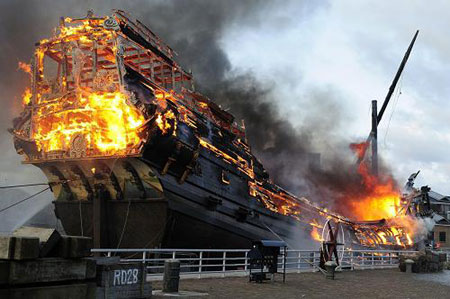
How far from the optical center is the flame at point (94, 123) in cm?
1831

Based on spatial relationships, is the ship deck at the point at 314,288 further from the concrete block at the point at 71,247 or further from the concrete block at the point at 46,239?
the concrete block at the point at 46,239

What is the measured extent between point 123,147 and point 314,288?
9.38 m

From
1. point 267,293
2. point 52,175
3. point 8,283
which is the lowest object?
point 267,293

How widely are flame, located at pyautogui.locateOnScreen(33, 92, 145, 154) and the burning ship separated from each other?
0.04m

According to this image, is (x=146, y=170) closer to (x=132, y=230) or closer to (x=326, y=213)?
(x=132, y=230)

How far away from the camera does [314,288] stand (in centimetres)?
1439

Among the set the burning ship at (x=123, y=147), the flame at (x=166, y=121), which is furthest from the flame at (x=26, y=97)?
the flame at (x=166, y=121)

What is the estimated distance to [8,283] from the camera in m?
5.84

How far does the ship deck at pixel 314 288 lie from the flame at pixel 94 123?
6950 millimetres

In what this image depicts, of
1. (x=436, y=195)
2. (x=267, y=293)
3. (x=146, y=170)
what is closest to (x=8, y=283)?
(x=267, y=293)

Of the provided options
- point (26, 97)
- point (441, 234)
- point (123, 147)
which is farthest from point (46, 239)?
point (441, 234)

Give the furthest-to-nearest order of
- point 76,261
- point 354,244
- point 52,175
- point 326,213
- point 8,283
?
point 354,244 → point 326,213 → point 52,175 → point 76,261 → point 8,283

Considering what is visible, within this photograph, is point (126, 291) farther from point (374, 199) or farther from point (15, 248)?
point (374, 199)

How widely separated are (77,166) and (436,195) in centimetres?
6462
